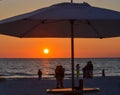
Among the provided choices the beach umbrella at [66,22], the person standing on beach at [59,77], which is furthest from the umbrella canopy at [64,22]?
the person standing on beach at [59,77]

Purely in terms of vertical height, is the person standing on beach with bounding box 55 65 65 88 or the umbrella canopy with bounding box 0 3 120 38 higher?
the umbrella canopy with bounding box 0 3 120 38

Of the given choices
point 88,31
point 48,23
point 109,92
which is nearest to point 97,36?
point 88,31

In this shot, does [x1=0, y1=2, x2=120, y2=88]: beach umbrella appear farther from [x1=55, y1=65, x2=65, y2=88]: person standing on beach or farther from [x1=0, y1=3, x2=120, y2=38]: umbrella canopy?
[x1=55, y1=65, x2=65, y2=88]: person standing on beach

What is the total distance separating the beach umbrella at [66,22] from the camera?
A: 891 centimetres

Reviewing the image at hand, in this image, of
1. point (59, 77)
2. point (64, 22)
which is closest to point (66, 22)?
point (64, 22)

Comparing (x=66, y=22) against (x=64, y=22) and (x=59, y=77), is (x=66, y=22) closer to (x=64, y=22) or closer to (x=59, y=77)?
(x=64, y=22)

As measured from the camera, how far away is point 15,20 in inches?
355

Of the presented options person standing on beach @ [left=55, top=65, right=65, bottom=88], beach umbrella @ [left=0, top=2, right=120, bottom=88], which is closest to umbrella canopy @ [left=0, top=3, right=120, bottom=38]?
beach umbrella @ [left=0, top=2, right=120, bottom=88]

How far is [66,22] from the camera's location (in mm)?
11633

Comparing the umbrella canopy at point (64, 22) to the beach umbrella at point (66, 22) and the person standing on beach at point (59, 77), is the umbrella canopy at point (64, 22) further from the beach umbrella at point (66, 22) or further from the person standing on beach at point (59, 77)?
the person standing on beach at point (59, 77)

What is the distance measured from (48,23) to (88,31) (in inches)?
46.0

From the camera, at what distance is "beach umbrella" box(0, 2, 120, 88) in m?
8.91

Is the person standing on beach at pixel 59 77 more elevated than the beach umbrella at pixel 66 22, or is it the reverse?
the beach umbrella at pixel 66 22

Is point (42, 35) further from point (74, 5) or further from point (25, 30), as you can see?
point (74, 5)
